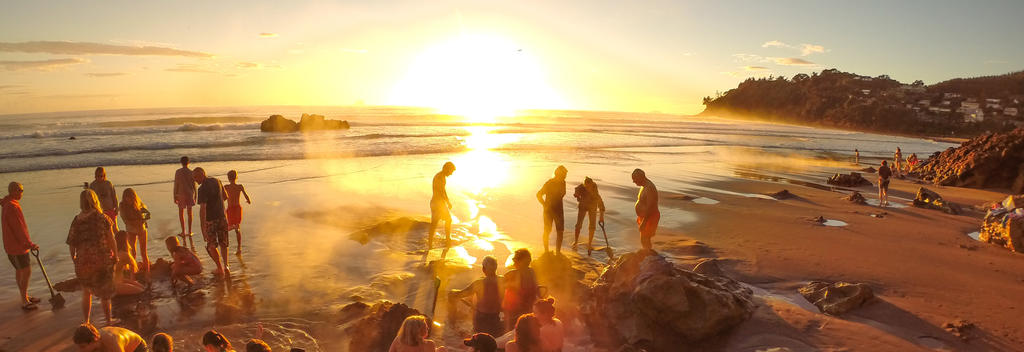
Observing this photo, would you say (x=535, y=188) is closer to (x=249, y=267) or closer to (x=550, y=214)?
(x=550, y=214)

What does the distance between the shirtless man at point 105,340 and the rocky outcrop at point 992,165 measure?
26090 millimetres

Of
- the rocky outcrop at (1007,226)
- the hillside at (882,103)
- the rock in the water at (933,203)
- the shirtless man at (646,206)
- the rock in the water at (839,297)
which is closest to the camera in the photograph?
the rock in the water at (839,297)

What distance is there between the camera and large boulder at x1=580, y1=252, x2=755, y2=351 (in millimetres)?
5688

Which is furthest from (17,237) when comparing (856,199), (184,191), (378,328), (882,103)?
(882,103)

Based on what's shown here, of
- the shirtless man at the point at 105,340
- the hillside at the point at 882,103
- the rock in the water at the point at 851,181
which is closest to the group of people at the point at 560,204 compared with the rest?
the shirtless man at the point at 105,340

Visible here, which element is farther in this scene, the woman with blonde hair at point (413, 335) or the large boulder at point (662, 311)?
the large boulder at point (662, 311)

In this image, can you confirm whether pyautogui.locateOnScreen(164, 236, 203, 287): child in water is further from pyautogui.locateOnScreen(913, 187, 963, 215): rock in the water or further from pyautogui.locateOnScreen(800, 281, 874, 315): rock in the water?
pyautogui.locateOnScreen(913, 187, 963, 215): rock in the water

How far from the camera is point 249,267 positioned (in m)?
8.61

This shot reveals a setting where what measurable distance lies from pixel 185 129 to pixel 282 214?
143 ft

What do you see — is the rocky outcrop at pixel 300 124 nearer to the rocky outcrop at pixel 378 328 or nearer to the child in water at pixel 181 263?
the child in water at pixel 181 263

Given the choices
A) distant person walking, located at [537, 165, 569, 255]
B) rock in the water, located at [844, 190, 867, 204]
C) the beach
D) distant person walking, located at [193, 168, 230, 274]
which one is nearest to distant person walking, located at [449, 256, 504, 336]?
the beach

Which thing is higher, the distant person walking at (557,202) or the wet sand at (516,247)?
the distant person walking at (557,202)

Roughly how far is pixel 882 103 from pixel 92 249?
387ft

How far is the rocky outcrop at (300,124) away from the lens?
46344mm
